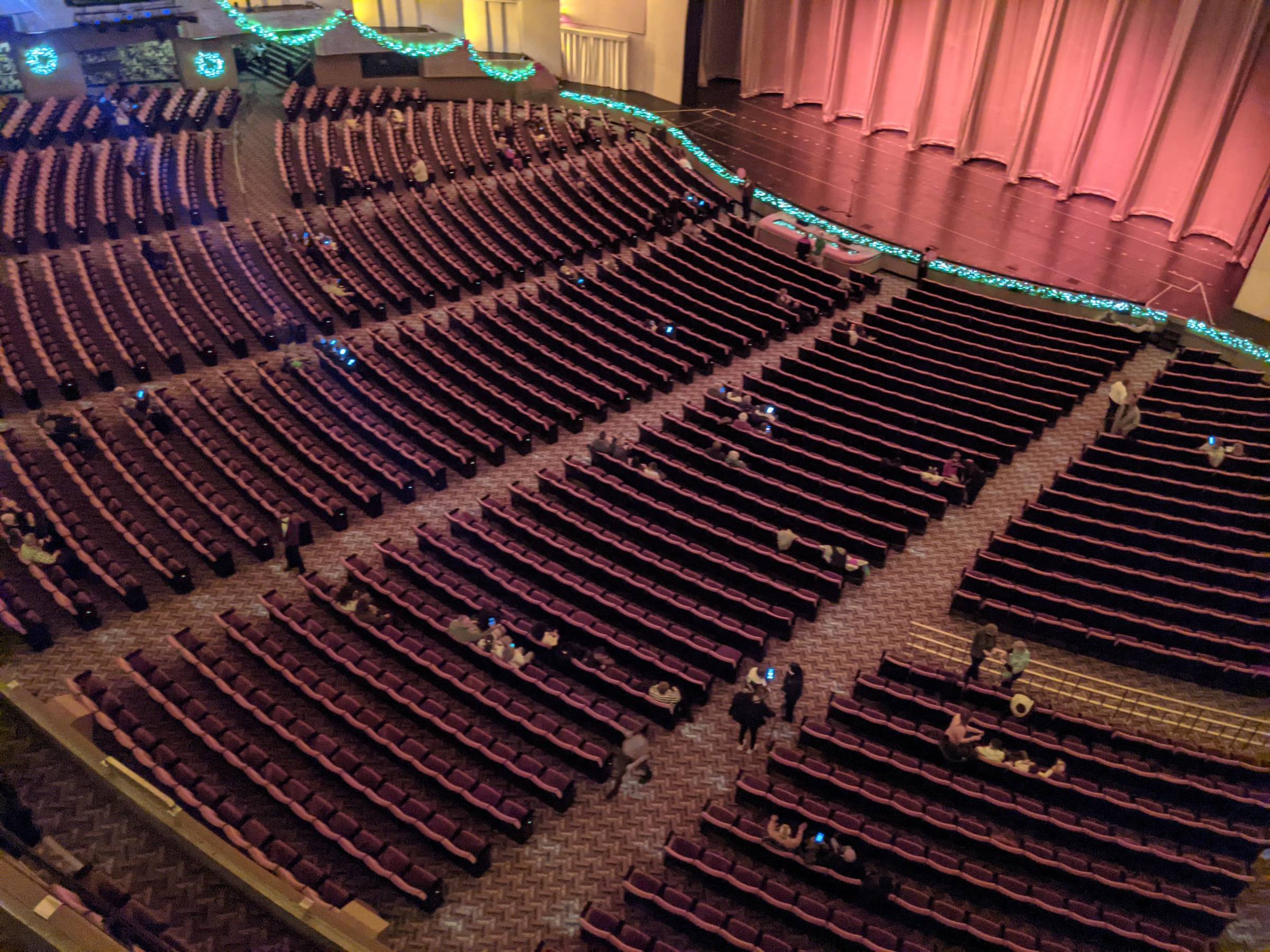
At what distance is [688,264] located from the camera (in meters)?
16.8

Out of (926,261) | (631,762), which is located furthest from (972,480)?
(926,261)

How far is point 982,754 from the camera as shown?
24.9 feet

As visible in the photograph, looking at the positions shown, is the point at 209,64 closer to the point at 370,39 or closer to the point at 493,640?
the point at 370,39

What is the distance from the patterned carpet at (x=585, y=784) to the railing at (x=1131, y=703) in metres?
0.24

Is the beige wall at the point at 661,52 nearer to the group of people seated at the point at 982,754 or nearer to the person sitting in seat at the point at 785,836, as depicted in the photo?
the group of people seated at the point at 982,754

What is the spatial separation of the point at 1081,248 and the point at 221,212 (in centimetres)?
1810

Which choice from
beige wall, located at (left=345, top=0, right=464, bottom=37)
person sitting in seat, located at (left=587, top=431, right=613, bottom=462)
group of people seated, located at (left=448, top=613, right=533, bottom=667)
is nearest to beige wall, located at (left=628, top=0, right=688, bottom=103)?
beige wall, located at (left=345, top=0, right=464, bottom=37)

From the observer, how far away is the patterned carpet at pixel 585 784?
22.0 feet

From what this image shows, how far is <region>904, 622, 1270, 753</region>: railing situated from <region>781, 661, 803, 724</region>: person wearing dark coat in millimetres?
1676

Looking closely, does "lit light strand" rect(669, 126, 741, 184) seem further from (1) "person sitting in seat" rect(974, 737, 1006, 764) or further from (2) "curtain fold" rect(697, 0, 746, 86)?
(1) "person sitting in seat" rect(974, 737, 1006, 764)

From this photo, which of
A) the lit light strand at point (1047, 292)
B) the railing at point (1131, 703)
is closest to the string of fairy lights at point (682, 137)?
the lit light strand at point (1047, 292)

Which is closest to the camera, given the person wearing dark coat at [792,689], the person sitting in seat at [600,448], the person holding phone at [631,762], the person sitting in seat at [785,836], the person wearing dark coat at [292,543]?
the person sitting in seat at [785,836]

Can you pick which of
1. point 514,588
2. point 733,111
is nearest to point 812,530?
point 514,588

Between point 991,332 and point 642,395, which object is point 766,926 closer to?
point 642,395
